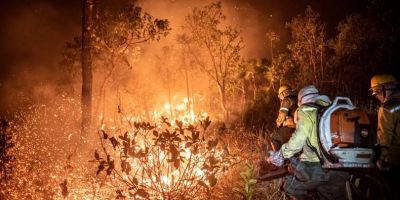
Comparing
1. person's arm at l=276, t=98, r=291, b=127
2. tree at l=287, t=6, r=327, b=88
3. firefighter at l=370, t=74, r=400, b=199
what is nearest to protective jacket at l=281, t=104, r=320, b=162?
firefighter at l=370, t=74, r=400, b=199

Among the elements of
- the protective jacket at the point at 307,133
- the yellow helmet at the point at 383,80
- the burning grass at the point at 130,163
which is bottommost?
the burning grass at the point at 130,163

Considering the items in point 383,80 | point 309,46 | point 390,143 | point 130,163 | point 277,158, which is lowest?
point 130,163

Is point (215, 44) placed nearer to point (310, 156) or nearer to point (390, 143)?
point (310, 156)

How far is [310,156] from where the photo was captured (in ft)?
16.4

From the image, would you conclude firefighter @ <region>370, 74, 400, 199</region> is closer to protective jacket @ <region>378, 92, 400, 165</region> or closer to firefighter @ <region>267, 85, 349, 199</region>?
protective jacket @ <region>378, 92, 400, 165</region>

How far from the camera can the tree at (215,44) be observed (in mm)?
26469

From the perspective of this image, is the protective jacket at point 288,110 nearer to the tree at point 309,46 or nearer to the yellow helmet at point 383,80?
the yellow helmet at point 383,80

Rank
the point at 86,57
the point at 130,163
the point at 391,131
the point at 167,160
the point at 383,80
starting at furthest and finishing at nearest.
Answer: the point at 86,57 < the point at 130,163 < the point at 383,80 < the point at 167,160 < the point at 391,131

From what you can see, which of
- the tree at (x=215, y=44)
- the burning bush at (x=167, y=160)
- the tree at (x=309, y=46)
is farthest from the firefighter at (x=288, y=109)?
the tree at (x=309, y=46)

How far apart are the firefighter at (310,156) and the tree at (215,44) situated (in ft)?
72.3

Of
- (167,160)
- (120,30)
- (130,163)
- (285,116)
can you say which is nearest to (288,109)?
(285,116)

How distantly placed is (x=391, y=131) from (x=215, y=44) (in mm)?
23178

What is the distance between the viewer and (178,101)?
33.2m

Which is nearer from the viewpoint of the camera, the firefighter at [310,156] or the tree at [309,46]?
the firefighter at [310,156]
